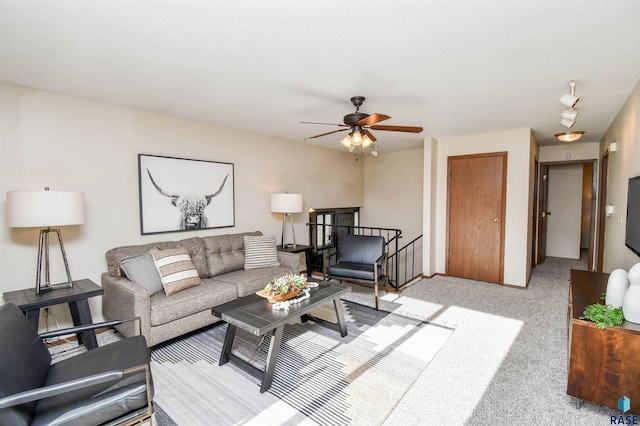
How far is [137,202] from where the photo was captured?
3326 mm

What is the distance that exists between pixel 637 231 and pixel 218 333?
3.75m

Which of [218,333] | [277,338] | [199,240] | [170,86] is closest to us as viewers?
[277,338]

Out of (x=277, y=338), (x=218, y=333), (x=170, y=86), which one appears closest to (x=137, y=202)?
(x=170, y=86)

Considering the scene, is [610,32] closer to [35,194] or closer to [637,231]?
[637,231]

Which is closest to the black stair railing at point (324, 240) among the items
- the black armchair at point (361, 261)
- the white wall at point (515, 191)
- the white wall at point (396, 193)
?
the white wall at point (396, 193)

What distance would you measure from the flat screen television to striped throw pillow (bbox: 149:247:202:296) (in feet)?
12.6

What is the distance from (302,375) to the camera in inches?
89.4

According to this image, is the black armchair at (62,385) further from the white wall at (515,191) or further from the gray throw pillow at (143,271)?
the white wall at (515,191)

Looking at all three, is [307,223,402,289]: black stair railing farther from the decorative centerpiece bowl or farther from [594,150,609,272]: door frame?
[594,150,609,272]: door frame

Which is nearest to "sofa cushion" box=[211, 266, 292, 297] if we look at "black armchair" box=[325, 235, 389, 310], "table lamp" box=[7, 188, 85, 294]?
"black armchair" box=[325, 235, 389, 310]

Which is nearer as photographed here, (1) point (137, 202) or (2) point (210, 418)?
(2) point (210, 418)

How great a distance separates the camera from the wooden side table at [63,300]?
2.27 meters

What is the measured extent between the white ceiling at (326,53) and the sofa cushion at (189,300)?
192cm

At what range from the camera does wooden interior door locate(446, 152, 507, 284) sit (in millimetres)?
4578
